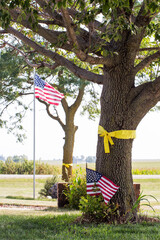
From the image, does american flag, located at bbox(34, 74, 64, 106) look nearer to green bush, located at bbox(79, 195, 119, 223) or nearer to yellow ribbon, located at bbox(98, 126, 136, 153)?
yellow ribbon, located at bbox(98, 126, 136, 153)

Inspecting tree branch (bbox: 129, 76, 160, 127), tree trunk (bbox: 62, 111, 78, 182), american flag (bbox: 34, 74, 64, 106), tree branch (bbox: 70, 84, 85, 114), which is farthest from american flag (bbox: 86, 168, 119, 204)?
tree branch (bbox: 70, 84, 85, 114)

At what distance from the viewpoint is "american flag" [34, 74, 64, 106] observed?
44.7ft

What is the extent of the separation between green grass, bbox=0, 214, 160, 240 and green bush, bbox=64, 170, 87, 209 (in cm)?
211

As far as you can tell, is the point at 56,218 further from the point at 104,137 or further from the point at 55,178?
the point at 55,178

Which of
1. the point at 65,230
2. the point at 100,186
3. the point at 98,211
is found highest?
the point at 100,186

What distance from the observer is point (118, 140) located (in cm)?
759

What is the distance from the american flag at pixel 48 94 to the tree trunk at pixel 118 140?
5810mm

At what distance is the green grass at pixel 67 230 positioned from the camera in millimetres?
5844

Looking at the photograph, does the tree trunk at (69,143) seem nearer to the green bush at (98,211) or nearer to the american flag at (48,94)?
the american flag at (48,94)

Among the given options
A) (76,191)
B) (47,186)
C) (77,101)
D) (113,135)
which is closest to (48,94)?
(47,186)

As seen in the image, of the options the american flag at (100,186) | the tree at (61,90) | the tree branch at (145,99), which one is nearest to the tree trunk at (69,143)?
the tree at (61,90)

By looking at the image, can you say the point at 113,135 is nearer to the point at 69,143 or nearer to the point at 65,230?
the point at 65,230

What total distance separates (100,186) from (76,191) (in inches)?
97.1

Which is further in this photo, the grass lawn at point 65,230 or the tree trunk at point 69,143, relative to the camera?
the tree trunk at point 69,143
